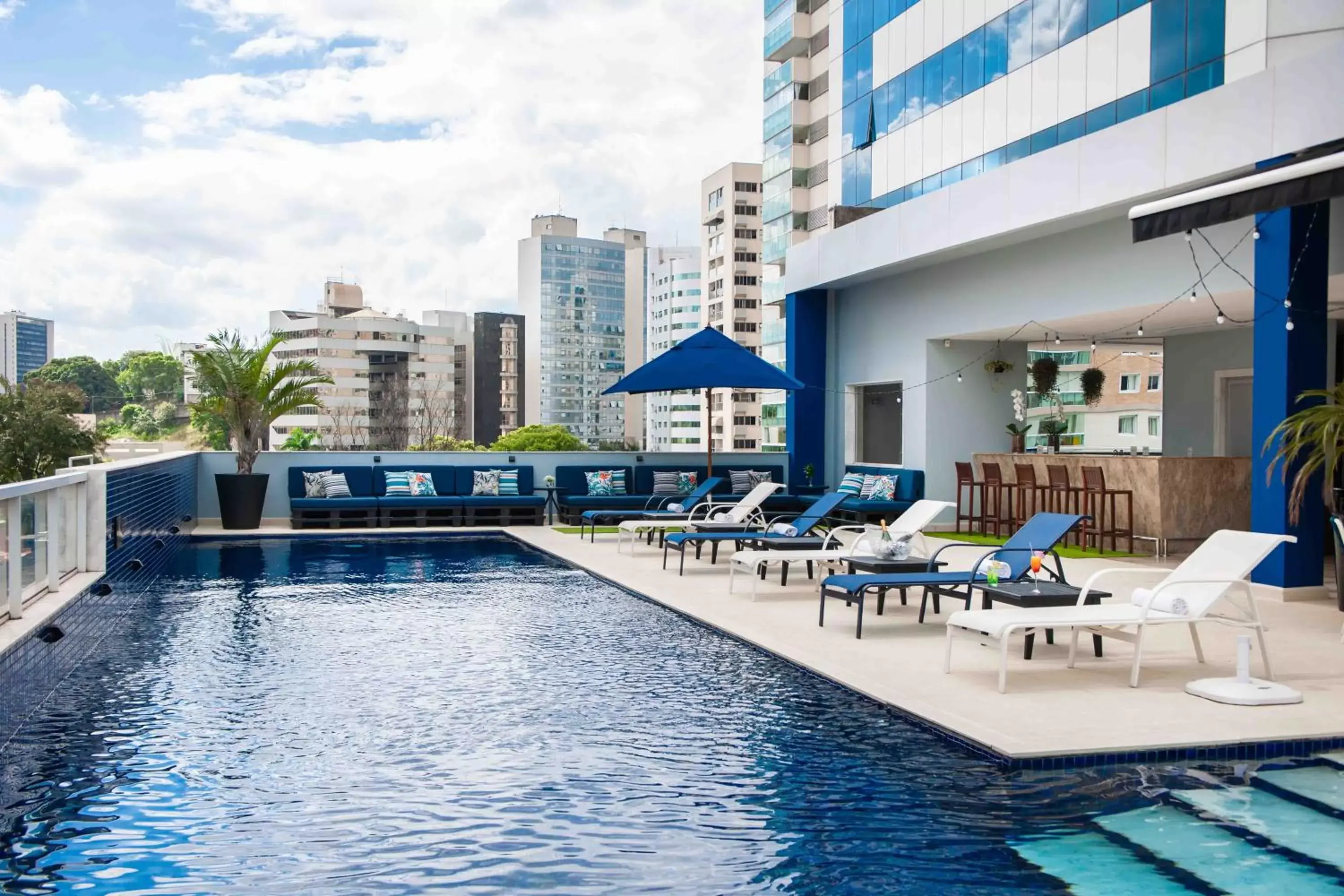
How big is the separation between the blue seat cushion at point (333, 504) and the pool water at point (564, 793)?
9126mm

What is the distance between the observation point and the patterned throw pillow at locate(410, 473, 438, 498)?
17.1 m

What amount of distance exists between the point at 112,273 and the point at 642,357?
201 ft

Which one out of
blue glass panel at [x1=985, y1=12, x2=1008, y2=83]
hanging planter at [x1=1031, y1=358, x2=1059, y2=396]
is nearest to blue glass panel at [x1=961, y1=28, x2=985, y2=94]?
blue glass panel at [x1=985, y1=12, x2=1008, y2=83]

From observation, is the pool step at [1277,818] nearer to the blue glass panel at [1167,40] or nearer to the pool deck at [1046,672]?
the pool deck at [1046,672]

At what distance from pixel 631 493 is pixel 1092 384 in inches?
290

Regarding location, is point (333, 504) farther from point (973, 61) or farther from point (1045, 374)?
point (973, 61)

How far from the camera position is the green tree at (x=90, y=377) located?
7856 cm

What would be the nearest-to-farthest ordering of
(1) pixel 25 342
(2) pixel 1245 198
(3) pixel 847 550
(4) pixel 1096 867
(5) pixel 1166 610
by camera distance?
(4) pixel 1096 867 → (5) pixel 1166 610 → (2) pixel 1245 198 → (3) pixel 847 550 → (1) pixel 25 342

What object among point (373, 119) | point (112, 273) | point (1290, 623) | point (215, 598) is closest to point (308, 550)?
point (215, 598)

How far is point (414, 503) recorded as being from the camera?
16828mm

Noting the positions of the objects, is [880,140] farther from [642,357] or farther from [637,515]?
[642,357]

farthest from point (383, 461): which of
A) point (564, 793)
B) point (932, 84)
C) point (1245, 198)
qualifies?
point (564, 793)

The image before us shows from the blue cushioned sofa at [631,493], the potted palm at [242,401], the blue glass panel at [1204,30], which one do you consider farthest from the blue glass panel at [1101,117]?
the potted palm at [242,401]

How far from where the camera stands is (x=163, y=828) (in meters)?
4.06
